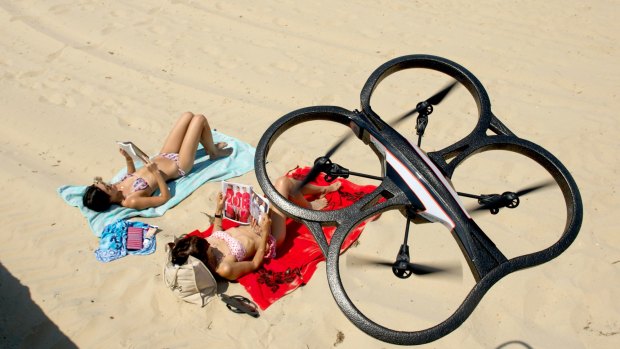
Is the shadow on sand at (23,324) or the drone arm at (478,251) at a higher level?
the drone arm at (478,251)

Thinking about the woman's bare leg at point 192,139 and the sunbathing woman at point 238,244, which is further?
the woman's bare leg at point 192,139

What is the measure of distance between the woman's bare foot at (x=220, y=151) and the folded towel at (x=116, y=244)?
3.96 ft

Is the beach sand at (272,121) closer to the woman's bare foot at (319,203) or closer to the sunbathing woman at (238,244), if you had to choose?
the sunbathing woman at (238,244)

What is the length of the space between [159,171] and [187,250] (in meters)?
1.36

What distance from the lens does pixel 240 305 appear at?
3.99m

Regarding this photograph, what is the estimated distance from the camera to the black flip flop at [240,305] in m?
3.97

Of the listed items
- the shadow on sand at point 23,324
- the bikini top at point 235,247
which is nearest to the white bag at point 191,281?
the bikini top at point 235,247

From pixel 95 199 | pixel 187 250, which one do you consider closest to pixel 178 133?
pixel 95 199

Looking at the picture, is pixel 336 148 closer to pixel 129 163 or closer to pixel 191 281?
pixel 191 281

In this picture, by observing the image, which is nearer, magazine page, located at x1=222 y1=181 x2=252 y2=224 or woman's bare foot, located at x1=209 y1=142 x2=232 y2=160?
magazine page, located at x1=222 y1=181 x2=252 y2=224

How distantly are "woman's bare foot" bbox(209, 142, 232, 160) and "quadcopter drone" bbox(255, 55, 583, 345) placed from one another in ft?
10.5

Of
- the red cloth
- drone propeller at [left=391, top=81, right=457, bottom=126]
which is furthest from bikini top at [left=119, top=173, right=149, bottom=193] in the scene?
drone propeller at [left=391, top=81, right=457, bottom=126]

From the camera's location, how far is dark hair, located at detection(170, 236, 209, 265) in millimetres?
4008

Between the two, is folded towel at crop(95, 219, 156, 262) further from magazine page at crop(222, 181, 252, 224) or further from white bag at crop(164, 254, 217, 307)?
magazine page at crop(222, 181, 252, 224)
